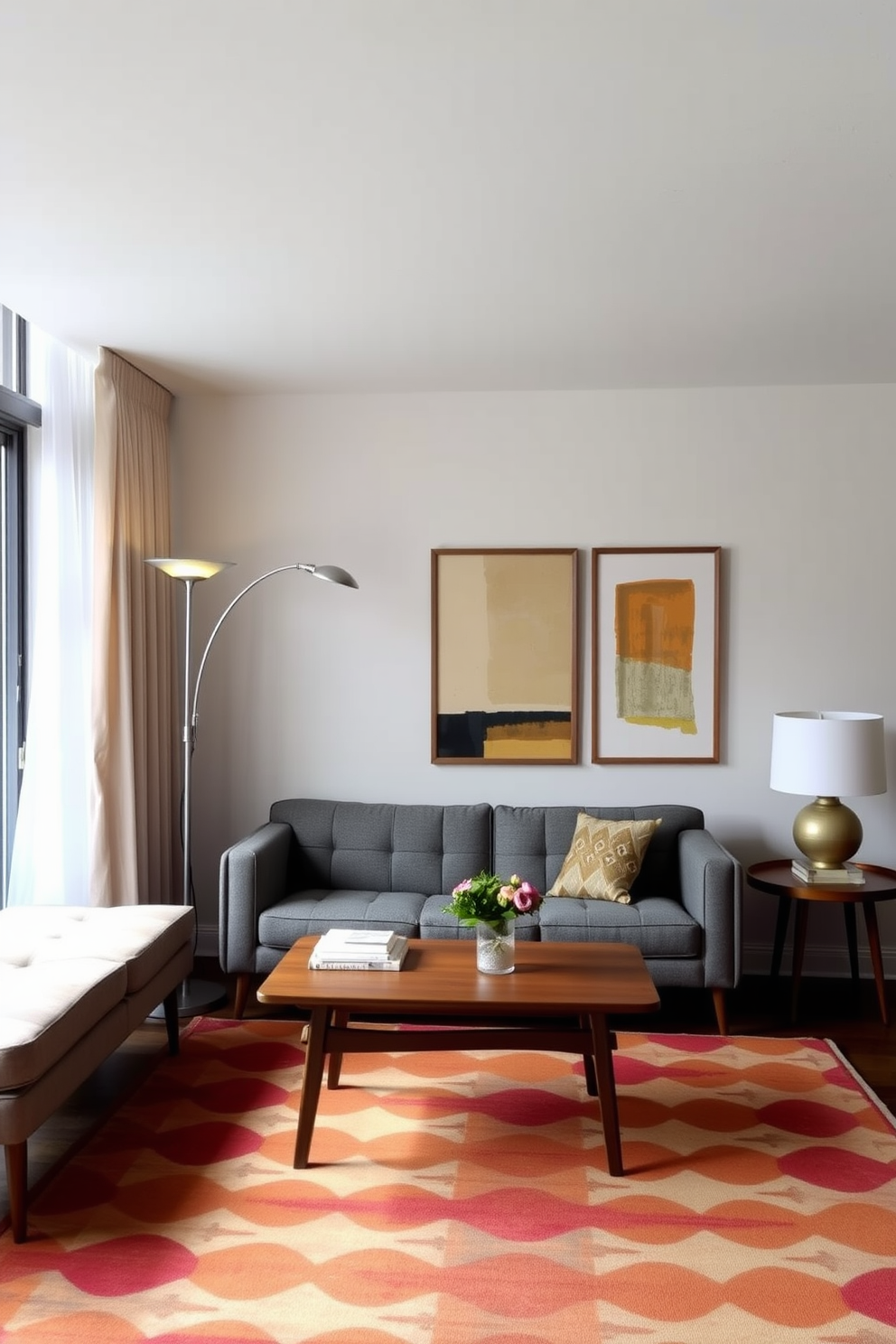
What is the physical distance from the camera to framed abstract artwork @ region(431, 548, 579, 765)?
4754 mm

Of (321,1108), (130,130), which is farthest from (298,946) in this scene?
(130,130)

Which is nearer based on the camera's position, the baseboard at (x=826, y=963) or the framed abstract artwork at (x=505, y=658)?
the baseboard at (x=826, y=963)

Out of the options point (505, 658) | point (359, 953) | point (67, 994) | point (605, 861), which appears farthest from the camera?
point (505, 658)

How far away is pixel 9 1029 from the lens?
8.21 ft

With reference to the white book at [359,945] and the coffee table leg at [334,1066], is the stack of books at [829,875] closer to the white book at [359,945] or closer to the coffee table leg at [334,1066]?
the white book at [359,945]

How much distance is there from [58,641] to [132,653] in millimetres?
312

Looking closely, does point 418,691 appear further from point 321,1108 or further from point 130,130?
point 130,130

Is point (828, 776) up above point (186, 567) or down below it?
below

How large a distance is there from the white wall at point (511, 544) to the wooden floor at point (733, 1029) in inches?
13.2

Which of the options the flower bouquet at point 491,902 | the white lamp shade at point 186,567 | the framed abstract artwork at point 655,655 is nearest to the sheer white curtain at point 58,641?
the white lamp shade at point 186,567

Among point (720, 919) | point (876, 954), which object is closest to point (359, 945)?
point (720, 919)

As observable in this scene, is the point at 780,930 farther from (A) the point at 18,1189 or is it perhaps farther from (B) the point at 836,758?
(A) the point at 18,1189

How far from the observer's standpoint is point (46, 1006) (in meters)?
2.67

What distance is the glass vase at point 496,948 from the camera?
3.10m
